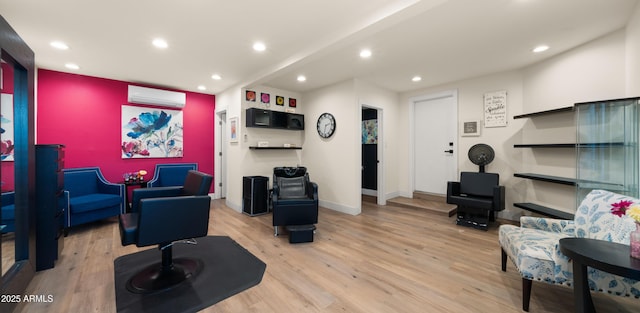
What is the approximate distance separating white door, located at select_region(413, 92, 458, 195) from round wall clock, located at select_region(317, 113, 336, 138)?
188 centimetres

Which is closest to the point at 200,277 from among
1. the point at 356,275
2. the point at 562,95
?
the point at 356,275

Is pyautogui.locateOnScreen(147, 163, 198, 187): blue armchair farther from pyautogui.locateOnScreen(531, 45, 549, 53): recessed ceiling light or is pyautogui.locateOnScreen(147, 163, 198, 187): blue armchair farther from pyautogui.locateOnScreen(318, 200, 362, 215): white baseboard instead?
pyautogui.locateOnScreen(531, 45, 549, 53): recessed ceiling light

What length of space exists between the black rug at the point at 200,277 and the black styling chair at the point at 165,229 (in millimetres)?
90

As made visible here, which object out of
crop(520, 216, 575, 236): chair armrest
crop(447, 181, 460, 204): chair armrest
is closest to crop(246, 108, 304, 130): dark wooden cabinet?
crop(447, 181, 460, 204): chair armrest

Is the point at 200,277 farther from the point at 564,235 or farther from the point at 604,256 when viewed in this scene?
the point at 564,235

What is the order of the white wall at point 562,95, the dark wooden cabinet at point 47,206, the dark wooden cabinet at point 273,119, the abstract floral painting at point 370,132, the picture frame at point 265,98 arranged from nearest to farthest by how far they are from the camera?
1. the dark wooden cabinet at point 47,206
2. the white wall at point 562,95
3. the dark wooden cabinet at point 273,119
4. the picture frame at point 265,98
5. the abstract floral painting at point 370,132

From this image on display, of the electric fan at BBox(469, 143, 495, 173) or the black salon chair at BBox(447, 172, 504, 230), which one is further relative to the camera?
the electric fan at BBox(469, 143, 495, 173)

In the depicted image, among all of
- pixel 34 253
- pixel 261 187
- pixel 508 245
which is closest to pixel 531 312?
pixel 508 245

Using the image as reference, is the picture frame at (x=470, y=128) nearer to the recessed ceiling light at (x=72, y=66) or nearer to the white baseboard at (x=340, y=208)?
the white baseboard at (x=340, y=208)

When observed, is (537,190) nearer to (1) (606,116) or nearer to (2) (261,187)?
(1) (606,116)

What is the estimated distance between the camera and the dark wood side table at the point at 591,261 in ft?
4.01

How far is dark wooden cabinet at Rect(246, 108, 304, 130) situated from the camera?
435 cm

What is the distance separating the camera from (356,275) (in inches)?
88.4

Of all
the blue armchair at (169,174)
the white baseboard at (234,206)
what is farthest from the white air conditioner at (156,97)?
the white baseboard at (234,206)
